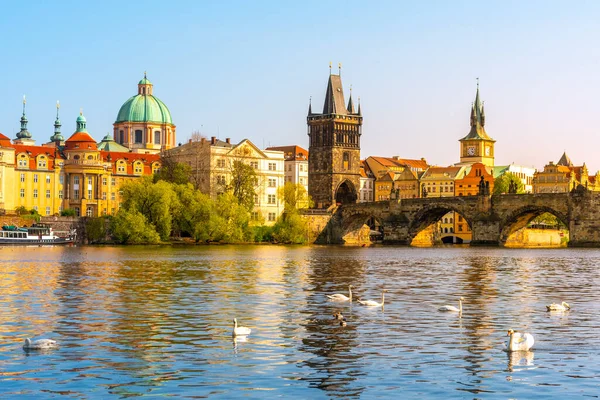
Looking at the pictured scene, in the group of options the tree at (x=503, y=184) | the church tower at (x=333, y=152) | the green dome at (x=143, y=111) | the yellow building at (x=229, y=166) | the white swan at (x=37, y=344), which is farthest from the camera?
the tree at (x=503, y=184)

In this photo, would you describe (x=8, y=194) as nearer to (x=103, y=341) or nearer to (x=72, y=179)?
(x=72, y=179)

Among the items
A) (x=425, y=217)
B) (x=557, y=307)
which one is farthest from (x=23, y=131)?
(x=557, y=307)

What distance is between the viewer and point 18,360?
22.3 m

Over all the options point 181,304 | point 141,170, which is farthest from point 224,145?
point 181,304

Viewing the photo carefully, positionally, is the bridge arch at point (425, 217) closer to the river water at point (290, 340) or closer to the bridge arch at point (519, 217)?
the bridge arch at point (519, 217)

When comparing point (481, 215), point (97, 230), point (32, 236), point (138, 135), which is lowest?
point (32, 236)

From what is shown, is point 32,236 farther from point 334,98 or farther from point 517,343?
point 517,343

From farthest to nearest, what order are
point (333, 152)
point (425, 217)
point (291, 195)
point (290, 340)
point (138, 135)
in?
point (138, 135), point (333, 152), point (425, 217), point (291, 195), point (290, 340)

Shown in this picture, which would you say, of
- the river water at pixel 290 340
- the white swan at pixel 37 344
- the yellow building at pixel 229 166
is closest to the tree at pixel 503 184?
the yellow building at pixel 229 166

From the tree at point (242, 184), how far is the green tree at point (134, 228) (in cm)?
1823

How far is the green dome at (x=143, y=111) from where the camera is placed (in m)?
166

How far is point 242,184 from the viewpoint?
12319 cm

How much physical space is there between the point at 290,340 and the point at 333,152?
13615 cm

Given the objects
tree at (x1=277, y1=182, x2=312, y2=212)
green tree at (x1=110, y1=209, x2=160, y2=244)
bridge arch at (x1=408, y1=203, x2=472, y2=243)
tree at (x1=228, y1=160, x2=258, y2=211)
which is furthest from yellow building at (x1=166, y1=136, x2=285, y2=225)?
green tree at (x1=110, y1=209, x2=160, y2=244)
